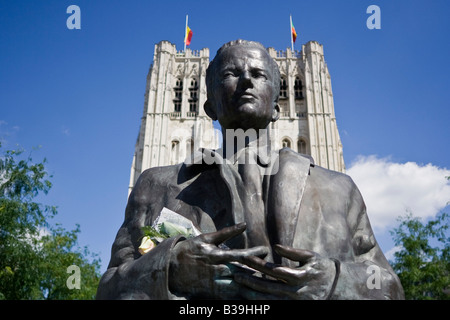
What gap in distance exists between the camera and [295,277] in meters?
1.27

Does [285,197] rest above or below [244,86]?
below

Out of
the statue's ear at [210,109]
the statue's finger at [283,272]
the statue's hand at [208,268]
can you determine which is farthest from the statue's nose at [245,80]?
the statue's finger at [283,272]

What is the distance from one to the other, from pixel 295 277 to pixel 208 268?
0.88ft

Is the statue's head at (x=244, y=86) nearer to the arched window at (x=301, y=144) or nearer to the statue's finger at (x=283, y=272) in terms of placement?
the statue's finger at (x=283, y=272)

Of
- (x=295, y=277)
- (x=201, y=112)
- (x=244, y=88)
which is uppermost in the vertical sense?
(x=201, y=112)

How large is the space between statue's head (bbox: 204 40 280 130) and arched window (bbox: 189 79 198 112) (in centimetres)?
3424

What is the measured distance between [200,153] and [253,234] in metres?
0.45

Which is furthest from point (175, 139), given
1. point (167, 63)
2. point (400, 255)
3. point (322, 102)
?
point (400, 255)

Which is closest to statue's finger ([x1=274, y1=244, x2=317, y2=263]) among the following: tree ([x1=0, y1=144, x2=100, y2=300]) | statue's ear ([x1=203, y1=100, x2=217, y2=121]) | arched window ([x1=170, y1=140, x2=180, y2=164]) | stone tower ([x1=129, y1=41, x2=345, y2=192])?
statue's ear ([x1=203, y1=100, x2=217, y2=121])

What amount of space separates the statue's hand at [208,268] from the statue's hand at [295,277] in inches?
1.4

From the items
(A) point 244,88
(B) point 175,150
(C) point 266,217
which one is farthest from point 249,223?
(B) point 175,150

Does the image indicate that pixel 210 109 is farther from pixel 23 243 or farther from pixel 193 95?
pixel 193 95

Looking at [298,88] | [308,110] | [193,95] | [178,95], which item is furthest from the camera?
[178,95]

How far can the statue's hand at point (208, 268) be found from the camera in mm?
1337
